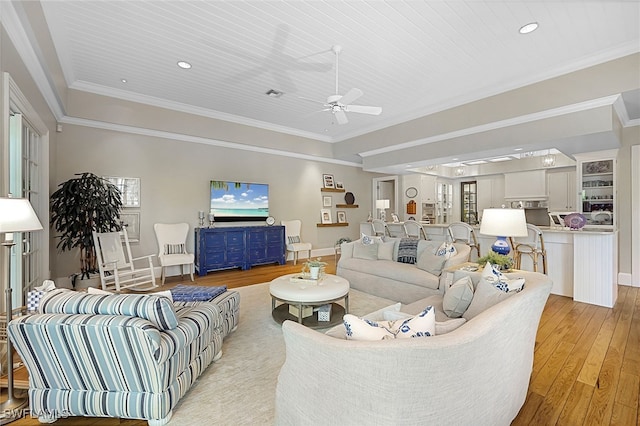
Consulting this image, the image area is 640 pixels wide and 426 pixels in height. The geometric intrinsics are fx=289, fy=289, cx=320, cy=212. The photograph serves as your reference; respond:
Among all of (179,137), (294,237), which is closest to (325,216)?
(294,237)

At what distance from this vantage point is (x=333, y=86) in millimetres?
4469

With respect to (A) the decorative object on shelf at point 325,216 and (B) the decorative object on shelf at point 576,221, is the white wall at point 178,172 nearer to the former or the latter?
(A) the decorative object on shelf at point 325,216

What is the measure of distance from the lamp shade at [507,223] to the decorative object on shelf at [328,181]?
214 inches

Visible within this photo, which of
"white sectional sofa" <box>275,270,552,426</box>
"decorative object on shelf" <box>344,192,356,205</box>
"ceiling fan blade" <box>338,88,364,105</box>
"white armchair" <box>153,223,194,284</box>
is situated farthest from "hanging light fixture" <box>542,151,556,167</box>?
"white armchair" <box>153,223,194,284</box>

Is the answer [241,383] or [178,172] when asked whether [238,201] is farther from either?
[241,383]

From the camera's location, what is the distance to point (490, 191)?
9266 millimetres

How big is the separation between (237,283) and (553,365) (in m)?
4.26

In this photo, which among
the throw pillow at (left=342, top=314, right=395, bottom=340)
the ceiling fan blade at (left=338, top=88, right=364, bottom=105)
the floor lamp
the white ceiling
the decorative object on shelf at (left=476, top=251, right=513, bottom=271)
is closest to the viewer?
the throw pillow at (left=342, top=314, right=395, bottom=340)

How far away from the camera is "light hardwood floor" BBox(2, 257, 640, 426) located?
1.83 m

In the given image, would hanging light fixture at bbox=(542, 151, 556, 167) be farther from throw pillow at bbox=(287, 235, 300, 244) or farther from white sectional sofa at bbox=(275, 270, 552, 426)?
white sectional sofa at bbox=(275, 270, 552, 426)

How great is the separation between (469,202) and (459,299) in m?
9.01

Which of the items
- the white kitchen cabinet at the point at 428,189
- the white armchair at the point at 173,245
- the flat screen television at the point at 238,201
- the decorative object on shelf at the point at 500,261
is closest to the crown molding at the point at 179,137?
the flat screen television at the point at 238,201

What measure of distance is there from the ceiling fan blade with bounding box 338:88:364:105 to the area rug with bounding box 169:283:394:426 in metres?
2.72

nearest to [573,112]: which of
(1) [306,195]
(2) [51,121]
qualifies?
(1) [306,195]
